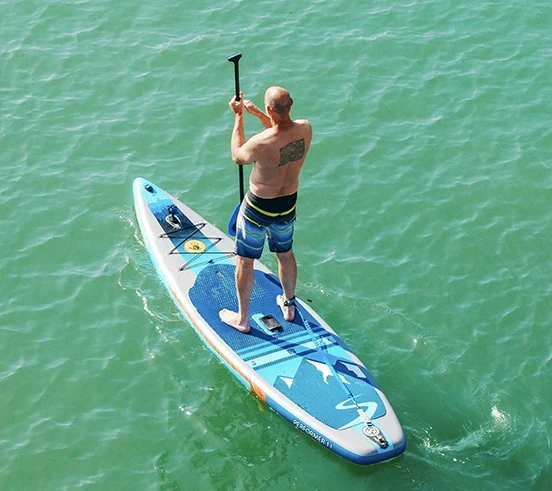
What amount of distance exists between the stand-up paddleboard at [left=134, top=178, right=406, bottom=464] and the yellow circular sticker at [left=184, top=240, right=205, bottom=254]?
1cm

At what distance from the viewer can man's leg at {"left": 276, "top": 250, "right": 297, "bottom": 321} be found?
9.76m

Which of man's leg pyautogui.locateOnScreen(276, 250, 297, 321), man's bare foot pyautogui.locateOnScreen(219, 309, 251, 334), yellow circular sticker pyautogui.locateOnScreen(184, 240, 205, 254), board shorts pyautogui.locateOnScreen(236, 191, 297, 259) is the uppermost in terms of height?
board shorts pyautogui.locateOnScreen(236, 191, 297, 259)

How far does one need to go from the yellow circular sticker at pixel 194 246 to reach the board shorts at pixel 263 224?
5.01ft

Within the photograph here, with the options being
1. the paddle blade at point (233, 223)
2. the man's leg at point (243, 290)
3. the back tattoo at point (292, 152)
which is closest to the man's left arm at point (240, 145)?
the back tattoo at point (292, 152)

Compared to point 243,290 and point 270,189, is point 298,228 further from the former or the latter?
point 270,189

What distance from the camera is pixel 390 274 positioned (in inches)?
432

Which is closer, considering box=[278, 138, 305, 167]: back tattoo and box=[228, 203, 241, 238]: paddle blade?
box=[278, 138, 305, 167]: back tattoo

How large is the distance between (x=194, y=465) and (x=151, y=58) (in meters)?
7.25

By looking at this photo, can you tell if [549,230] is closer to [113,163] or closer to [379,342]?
[379,342]

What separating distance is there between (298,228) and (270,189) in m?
2.52

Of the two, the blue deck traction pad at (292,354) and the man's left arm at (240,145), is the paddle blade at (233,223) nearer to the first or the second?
the blue deck traction pad at (292,354)

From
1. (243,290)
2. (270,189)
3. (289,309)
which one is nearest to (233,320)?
(243,290)

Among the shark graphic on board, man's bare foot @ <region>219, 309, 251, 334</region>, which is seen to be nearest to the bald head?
man's bare foot @ <region>219, 309, 251, 334</region>

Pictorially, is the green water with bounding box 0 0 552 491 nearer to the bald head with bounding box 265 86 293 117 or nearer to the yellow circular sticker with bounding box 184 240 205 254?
the yellow circular sticker with bounding box 184 240 205 254
